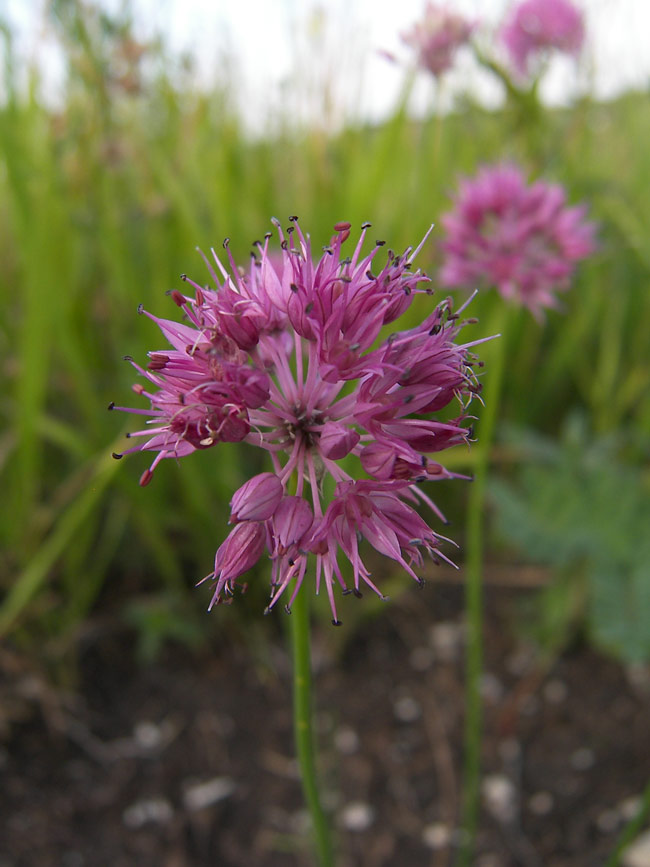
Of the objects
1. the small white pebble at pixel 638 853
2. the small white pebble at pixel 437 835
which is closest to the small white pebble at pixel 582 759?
the small white pebble at pixel 638 853

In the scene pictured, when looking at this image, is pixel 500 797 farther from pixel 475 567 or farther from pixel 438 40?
pixel 438 40

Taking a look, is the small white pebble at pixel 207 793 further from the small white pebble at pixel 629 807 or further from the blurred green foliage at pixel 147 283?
the small white pebble at pixel 629 807

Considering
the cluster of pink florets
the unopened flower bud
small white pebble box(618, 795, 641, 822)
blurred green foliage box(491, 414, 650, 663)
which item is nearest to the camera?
the unopened flower bud

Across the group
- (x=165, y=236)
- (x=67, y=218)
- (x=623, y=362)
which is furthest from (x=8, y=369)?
(x=623, y=362)

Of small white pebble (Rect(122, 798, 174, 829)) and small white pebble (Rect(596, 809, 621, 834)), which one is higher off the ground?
small white pebble (Rect(596, 809, 621, 834))

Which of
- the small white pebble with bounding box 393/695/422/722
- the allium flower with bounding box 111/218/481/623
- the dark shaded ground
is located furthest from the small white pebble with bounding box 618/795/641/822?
the allium flower with bounding box 111/218/481/623

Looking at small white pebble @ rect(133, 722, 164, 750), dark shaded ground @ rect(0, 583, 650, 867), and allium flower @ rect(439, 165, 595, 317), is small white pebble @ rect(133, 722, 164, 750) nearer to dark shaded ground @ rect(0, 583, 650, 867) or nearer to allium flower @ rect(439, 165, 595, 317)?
dark shaded ground @ rect(0, 583, 650, 867)
